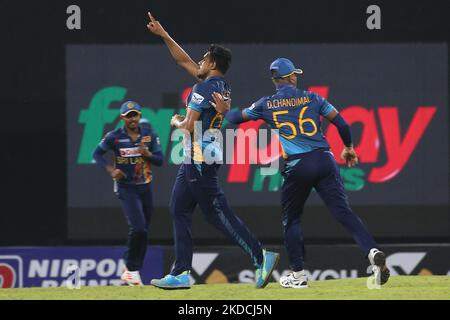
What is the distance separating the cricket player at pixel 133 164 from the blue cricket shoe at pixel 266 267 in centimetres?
251

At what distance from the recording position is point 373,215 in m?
13.2

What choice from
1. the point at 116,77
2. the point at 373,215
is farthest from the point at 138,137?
the point at 373,215

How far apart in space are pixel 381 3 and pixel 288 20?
40.1 inches

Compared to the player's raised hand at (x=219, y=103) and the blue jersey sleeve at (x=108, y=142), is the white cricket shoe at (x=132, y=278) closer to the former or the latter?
the blue jersey sleeve at (x=108, y=142)

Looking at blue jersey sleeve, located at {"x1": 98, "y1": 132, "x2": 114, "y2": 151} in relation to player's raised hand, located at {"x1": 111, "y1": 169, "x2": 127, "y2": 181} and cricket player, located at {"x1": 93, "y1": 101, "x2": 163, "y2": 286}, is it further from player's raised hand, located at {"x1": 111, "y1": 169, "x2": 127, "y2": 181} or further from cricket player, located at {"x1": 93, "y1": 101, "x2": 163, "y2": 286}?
player's raised hand, located at {"x1": 111, "y1": 169, "x2": 127, "y2": 181}

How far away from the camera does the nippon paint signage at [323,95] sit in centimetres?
1309

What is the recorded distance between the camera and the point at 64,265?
13172 millimetres

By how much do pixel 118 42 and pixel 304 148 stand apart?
5.04m

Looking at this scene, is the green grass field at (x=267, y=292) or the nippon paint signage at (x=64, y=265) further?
the nippon paint signage at (x=64, y=265)

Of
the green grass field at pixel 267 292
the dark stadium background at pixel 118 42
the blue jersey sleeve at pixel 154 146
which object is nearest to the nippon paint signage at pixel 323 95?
the dark stadium background at pixel 118 42

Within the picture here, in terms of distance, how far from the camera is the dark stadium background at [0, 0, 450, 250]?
13.0 metres

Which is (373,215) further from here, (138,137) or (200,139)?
(200,139)

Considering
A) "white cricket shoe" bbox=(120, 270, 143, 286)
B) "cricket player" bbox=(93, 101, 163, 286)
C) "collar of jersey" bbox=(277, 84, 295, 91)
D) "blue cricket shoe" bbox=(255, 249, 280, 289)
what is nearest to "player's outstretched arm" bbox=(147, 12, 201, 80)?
"collar of jersey" bbox=(277, 84, 295, 91)

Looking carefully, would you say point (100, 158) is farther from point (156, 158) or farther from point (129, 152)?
point (156, 158)
